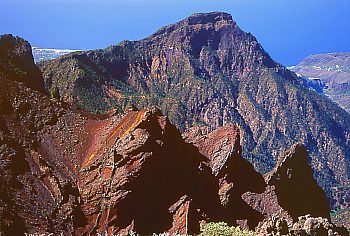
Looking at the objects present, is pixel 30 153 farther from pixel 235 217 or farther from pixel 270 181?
pixel 270 181

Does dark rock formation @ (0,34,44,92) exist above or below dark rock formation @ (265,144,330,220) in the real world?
above

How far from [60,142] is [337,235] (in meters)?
25.9

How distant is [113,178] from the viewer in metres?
43.2

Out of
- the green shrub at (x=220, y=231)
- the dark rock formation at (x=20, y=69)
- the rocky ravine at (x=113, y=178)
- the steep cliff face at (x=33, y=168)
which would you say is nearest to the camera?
the green shrub at (x=220, y=231)

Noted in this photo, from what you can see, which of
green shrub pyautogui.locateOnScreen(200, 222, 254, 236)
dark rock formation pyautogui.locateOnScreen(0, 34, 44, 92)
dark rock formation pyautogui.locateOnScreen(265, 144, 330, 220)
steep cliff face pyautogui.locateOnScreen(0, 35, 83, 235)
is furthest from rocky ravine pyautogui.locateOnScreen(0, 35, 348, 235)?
dark rock formation pyautogui.locateOnScreen(0, 34, 44, 92)

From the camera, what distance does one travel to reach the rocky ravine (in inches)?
1641

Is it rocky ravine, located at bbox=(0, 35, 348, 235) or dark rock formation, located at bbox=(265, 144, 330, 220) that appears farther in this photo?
dark rock formation, located at bbox=(265, 144, 330, 220)

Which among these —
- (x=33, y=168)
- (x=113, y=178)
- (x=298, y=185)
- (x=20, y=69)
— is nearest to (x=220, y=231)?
(x=113, y=178)

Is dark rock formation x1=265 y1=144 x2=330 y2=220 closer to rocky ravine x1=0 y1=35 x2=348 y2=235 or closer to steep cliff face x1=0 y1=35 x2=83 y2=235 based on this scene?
rocky ravine x1=0 y1=35 x2=348 y2=235

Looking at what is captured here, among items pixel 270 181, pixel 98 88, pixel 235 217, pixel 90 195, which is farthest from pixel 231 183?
pixel 98 88

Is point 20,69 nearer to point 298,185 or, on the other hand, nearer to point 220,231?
point 298,185

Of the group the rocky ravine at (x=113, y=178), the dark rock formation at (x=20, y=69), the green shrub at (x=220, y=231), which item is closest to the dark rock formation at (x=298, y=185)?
the rocky ravine at (x=113, y=178)

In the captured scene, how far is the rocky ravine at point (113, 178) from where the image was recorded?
137 ft

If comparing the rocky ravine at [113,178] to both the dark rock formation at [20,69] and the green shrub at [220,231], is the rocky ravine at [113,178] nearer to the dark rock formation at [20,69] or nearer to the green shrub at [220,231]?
the green shrub at [220,231]
